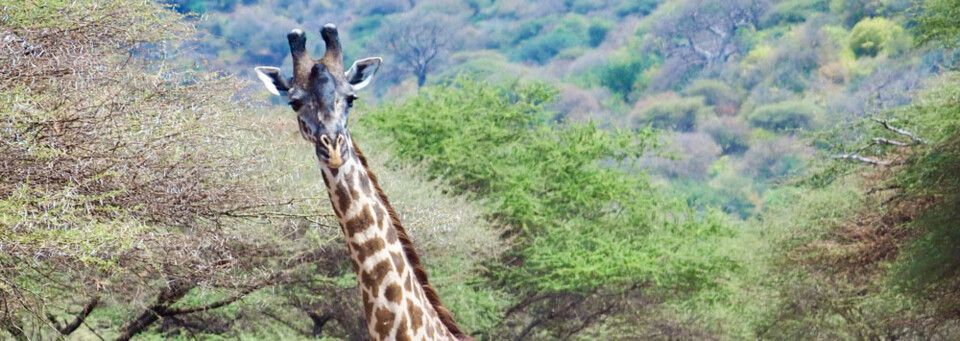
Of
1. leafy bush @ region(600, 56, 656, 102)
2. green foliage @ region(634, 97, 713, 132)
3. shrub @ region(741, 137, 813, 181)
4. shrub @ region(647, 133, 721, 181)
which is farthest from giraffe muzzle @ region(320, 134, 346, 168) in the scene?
leafy bush @ region(600, 56, 656, 102)

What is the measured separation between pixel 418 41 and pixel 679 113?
1608cm

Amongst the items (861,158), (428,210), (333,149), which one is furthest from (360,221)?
(861,158)

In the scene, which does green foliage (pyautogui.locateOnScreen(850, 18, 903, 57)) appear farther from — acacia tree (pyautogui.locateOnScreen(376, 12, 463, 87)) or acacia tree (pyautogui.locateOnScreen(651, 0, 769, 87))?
acacia tree (pyautogui.locateOnScreen(376, 12, 463, 87))

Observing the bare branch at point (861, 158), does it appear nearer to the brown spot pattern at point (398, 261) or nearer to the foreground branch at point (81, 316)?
the foreground branch at point (81, 316)

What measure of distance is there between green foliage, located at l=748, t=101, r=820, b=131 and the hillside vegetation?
11.5 metres

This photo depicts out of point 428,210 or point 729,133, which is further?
point 729,133

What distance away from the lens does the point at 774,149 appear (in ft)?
236

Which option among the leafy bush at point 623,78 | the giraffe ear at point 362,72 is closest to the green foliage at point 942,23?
the giraffe ear at point 362,72

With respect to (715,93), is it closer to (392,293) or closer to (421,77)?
(421,77)

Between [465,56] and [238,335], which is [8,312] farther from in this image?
[465,56]

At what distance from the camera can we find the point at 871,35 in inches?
3246

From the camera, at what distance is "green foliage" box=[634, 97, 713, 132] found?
7988 cm

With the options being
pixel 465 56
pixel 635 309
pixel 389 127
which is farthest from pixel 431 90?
pixel 465 56

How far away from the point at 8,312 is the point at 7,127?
1.24 metres
